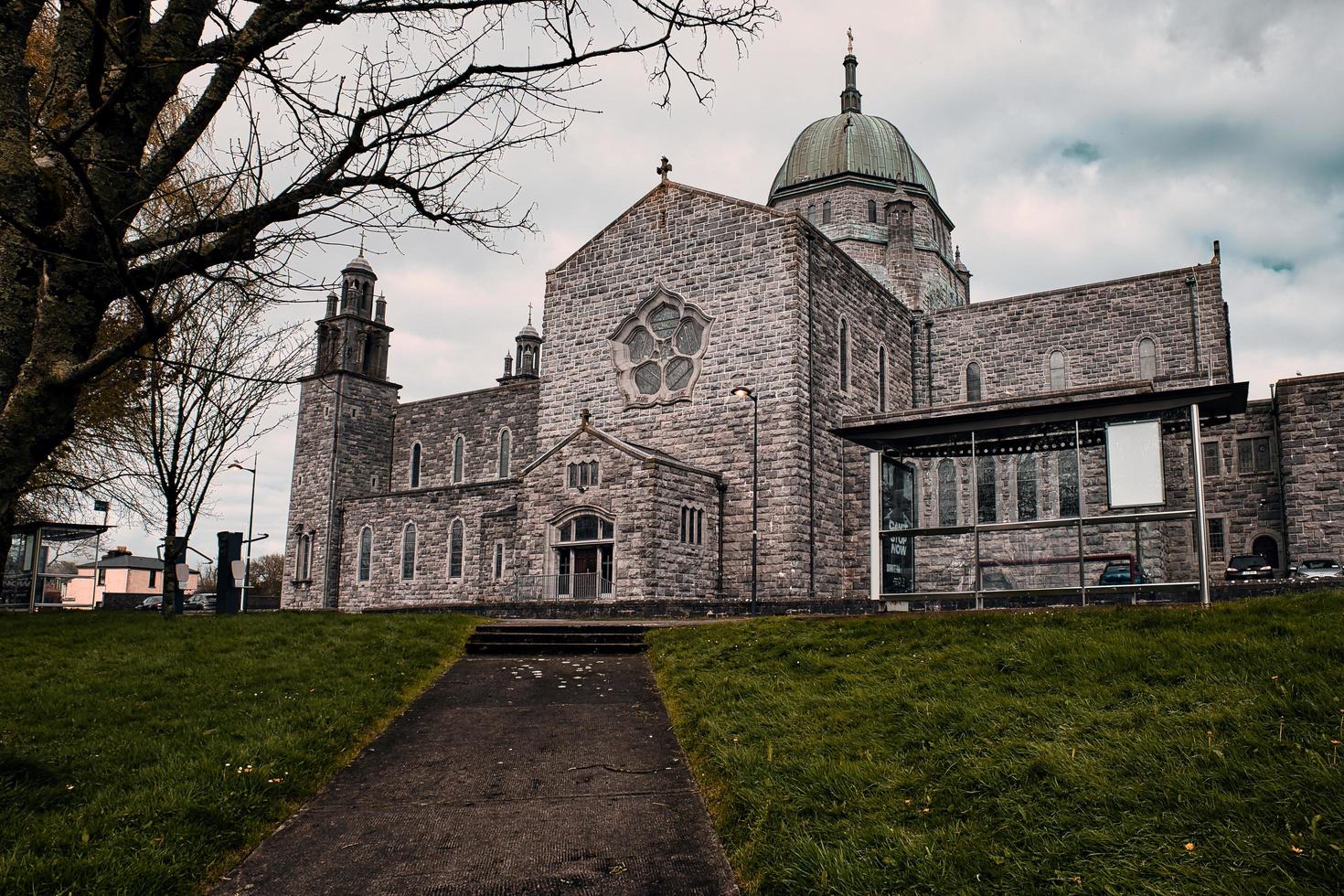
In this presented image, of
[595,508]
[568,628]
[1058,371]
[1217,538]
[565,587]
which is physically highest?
[1058,371]

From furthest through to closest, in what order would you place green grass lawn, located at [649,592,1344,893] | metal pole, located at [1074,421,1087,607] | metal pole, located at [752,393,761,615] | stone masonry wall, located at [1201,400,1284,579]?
stone masonry wall, located at [1201,400,1284,579], metal pole, located at [752,393,761,615], metal pole, located at [1074,421,1087,607], green grass lawn, located at [649,592,1344,893]

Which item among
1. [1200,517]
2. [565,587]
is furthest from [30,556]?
[1200,517]

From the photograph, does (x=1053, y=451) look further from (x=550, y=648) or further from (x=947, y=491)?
(x=947, y=491)

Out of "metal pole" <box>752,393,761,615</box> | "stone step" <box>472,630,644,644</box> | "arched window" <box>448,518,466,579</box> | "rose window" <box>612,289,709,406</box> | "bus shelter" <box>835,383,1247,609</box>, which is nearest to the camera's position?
"bus shelter" <box>835,383,1247,609</box>

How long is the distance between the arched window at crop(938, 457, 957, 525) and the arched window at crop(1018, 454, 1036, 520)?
2028mm

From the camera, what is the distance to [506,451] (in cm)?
4022

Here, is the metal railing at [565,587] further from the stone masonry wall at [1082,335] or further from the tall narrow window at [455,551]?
the stone masonry wall at [1082,335]

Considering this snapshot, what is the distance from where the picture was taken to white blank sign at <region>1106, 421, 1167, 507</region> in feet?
38.5

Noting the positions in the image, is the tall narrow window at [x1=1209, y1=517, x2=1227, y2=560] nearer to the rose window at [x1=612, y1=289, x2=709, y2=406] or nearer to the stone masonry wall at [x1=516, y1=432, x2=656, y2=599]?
the rose window at [x1=612, y1=289, x2=709, y2=406]

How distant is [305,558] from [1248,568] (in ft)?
119

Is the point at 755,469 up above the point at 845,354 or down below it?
below

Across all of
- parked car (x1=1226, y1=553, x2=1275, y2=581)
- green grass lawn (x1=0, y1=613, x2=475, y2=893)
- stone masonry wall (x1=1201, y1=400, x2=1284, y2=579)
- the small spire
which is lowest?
green grass lawn (x1=0, y1=613, x2=475, y2=893)

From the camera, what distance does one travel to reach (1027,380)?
32.1 meters

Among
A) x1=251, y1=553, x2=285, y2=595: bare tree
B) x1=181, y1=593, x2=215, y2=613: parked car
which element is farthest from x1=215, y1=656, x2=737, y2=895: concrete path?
x1=251, y1=553, x2=285, y2=595: bare tree
